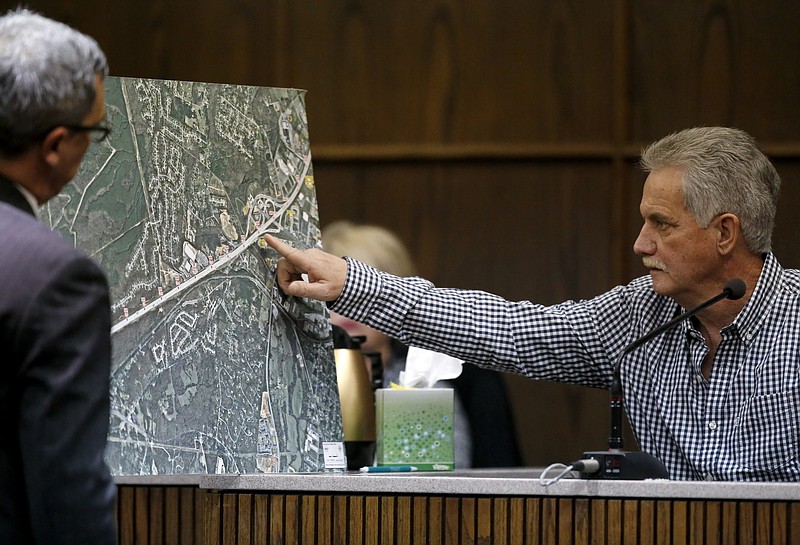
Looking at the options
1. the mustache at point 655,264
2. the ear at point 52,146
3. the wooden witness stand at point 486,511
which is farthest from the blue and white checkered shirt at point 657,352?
the ear at point 52,146

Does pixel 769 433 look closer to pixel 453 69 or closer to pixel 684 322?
pixel 684 322

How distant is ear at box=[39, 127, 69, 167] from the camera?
1.42 meters

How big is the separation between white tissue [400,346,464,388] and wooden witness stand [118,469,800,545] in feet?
1.94

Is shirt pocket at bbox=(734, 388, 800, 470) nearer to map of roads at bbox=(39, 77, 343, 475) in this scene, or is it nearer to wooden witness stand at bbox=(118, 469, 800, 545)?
wooden witness stand at bbox=(118, 469, 800, 545)

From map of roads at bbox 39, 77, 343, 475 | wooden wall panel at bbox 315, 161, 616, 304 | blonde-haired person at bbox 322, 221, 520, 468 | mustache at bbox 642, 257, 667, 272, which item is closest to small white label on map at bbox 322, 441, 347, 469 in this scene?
map of roads at bbox 39, 77, 343, 475

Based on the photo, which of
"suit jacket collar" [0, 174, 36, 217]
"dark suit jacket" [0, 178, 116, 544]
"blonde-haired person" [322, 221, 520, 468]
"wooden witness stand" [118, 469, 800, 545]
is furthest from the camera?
"blonde-haired person" [322, 221, 520, 468]

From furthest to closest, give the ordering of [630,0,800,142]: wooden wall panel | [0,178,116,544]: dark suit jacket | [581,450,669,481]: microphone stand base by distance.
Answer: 1. [630,0,800,142]: wooden wall panel
2. [581,450,669,481]: microphone stand base
3. [0,178,116,544]: dark suit jacket

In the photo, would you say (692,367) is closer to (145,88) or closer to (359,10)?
(145,88)

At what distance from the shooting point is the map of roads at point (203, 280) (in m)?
2.13

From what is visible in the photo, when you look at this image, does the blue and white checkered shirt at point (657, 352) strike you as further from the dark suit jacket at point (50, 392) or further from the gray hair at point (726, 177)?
the dark suit jacket at point (50, 392)

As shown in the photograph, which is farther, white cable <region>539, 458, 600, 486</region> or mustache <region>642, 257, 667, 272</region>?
mustache <region>642, 257, 667, 272</region>

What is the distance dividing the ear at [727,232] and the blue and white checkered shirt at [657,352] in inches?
3.6

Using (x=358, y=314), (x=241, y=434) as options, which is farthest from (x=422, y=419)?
(x=241, y=434)

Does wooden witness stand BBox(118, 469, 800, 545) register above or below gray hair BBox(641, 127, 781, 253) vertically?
below
